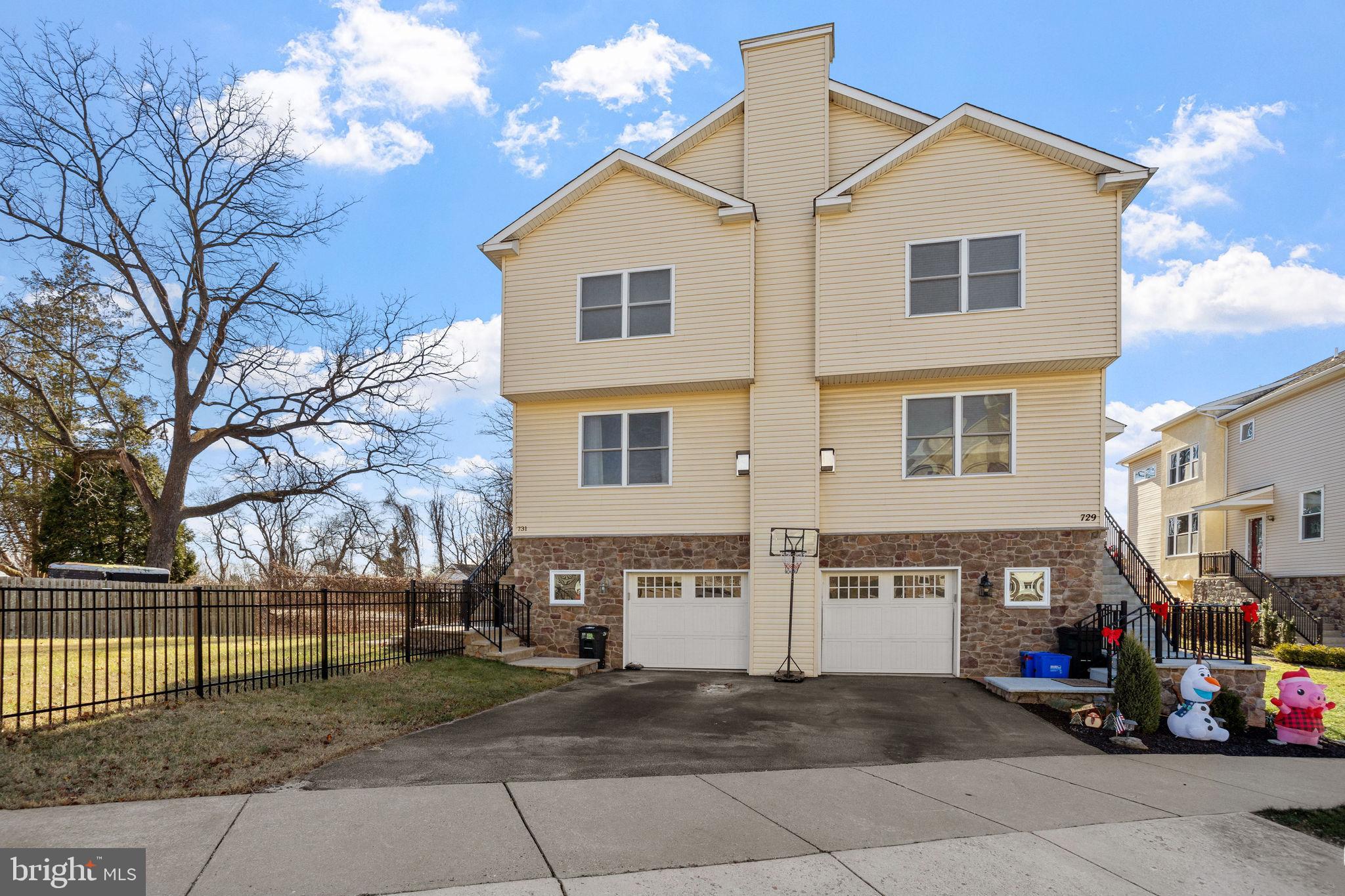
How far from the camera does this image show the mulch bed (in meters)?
8.48

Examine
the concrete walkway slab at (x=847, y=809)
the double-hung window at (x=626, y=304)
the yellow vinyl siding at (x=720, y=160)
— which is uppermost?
the yellow vinyl siding at (x=720, y=160)

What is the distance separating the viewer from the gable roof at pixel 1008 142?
40.4 feet

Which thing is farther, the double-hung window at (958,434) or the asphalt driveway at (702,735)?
the double-hung window at (958,434)

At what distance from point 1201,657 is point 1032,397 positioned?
4.62m

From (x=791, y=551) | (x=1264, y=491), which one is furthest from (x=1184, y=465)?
(x=791, y=551)

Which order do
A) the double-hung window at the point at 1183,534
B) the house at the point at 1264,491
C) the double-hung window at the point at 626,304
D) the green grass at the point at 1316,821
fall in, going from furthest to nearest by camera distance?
1. the double-hung window at the point at 1183,534
2. the house at the point at 1264,491
3. the double-hung window at the point at 626,304
4. the green grass at the point at 1316,821

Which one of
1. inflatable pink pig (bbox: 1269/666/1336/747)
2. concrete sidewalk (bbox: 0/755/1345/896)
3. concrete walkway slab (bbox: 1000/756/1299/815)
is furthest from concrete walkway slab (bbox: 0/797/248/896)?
inflatable pink pig (bbox: 1269/666/1336/747)

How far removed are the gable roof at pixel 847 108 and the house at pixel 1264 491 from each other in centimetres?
1233

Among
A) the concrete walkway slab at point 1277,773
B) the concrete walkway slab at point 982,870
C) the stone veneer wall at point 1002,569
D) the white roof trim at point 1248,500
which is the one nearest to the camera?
the concrete walkway slab at point 982,870

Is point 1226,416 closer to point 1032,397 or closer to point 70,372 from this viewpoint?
A: point 1032,397

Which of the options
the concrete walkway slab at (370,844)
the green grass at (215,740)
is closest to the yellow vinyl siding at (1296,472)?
the green grass at (215,740)

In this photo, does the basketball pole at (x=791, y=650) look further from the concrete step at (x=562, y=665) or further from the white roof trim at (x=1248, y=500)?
the white roof trim at (x=1248, y=500)

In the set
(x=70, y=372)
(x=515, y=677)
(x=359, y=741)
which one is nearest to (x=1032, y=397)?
(x=515, y=677)

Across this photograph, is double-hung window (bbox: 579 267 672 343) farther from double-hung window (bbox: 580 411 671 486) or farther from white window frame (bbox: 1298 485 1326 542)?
white window frame (bbox: 1298 485 1326 542)
